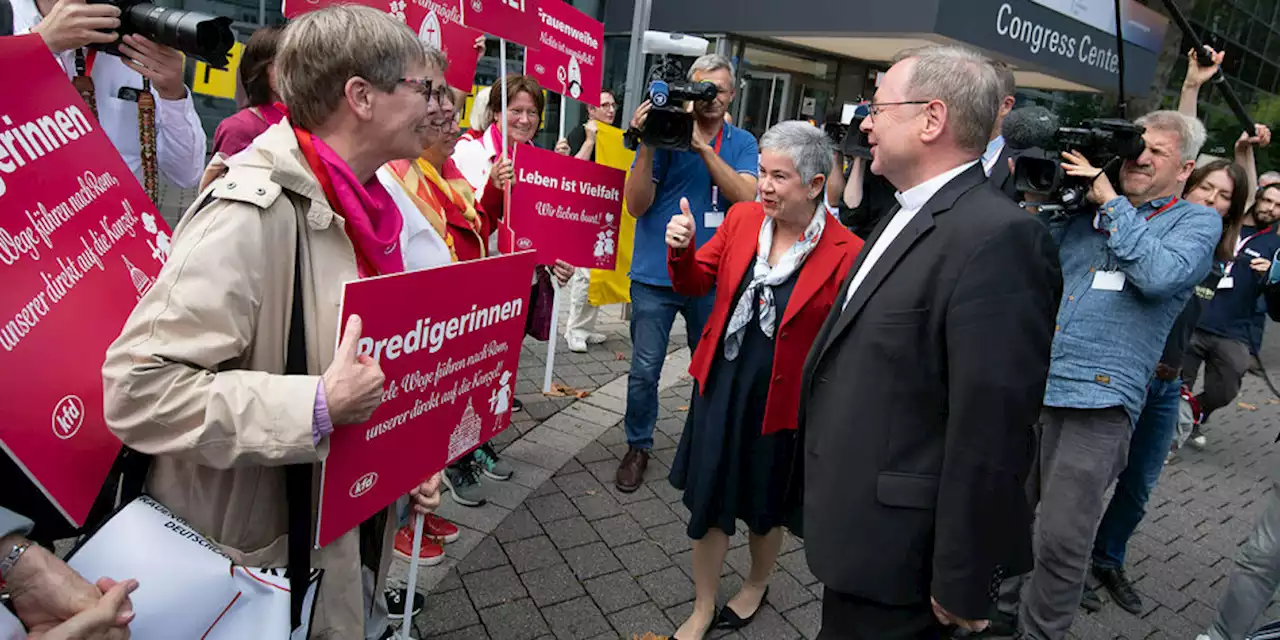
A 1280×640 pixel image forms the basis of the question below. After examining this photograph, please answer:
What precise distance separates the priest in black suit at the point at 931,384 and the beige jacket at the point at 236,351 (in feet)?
4.04

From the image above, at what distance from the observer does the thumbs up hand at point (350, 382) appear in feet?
4.91

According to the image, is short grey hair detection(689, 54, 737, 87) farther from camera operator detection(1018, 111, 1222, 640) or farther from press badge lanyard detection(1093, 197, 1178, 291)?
press badge lanyard detection(1093, 197, 1178, 291)

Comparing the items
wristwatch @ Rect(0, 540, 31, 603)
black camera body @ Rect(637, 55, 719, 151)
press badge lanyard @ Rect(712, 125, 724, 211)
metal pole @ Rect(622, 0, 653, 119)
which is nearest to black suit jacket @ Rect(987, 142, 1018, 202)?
black camera body @ Rect(637, 55, 719, 151)

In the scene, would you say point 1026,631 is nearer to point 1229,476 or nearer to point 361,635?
point 361,635

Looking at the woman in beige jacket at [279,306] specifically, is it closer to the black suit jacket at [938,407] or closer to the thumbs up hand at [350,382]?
the thumbs up hand at [350,382]

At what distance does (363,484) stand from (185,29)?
4.10 ft

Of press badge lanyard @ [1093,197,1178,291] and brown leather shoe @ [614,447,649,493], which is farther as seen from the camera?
brown leather shoe @ [614,447,649,493]

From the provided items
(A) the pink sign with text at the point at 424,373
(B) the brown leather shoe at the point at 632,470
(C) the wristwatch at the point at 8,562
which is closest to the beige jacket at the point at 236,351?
(A) the pink sign with text at the point at 424,373

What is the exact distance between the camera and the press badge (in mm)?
2928

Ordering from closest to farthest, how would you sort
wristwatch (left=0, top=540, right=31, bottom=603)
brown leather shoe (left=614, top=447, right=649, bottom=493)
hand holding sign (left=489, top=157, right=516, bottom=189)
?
wristwatch (left=0, top=540, right=31, bottom=603) → hand holding sign (left=489, top=157, right=516, bottom=189) → brown leather shoe (left=614, top=447, right=649, bottom=493)

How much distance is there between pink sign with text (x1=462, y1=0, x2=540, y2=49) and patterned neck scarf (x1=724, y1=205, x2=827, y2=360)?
1928 millimetres

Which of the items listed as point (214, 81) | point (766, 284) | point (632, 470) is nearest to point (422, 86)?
point (766, 284)

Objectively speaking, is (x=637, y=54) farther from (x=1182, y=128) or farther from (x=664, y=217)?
(x=1182, y=128)

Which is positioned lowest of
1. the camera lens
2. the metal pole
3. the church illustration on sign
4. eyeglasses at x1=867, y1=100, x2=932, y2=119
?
the church illustration on sign
